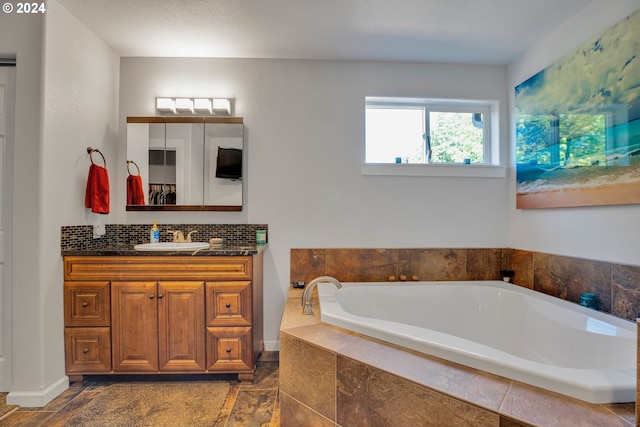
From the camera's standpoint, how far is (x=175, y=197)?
2.37m

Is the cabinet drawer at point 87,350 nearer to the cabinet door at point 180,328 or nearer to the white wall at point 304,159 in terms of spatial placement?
the cabinet door at point 180,328

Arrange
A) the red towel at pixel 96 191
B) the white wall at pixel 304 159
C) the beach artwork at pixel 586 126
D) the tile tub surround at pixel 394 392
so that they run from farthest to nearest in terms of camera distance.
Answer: the white wall at pixel 304 159 < the red towel at pixel 96 191 < the beach artwork at pixel 586 126 < the tile tub surround at pixel 394 392

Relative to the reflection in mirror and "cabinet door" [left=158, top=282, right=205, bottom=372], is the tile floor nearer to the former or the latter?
"cabinet door" [left=158, top=282, right=205, bottom=372]

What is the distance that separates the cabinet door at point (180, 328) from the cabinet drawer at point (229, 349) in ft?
0.18

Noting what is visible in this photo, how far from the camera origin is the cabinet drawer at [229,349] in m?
1.89

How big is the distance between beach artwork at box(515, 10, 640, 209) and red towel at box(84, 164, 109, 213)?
3.00 meters

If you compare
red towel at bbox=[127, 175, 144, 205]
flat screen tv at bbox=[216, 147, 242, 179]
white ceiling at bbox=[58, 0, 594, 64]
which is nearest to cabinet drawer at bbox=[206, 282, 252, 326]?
flat screen tv at bbox=[216, 147, 242, 179]

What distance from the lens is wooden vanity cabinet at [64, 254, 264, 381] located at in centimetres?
187

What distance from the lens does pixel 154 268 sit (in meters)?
1.89

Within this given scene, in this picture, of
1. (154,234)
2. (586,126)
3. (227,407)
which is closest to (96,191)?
(154,234)

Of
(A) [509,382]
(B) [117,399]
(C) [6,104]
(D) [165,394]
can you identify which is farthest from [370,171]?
(C) [6,104]

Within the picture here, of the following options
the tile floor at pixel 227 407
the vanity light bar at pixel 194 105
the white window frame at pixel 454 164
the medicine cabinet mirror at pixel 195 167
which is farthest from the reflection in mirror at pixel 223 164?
the tile floor at pixel 227 407

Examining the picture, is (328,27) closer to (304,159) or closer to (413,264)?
(304,159)

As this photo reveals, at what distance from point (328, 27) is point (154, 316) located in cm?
216
